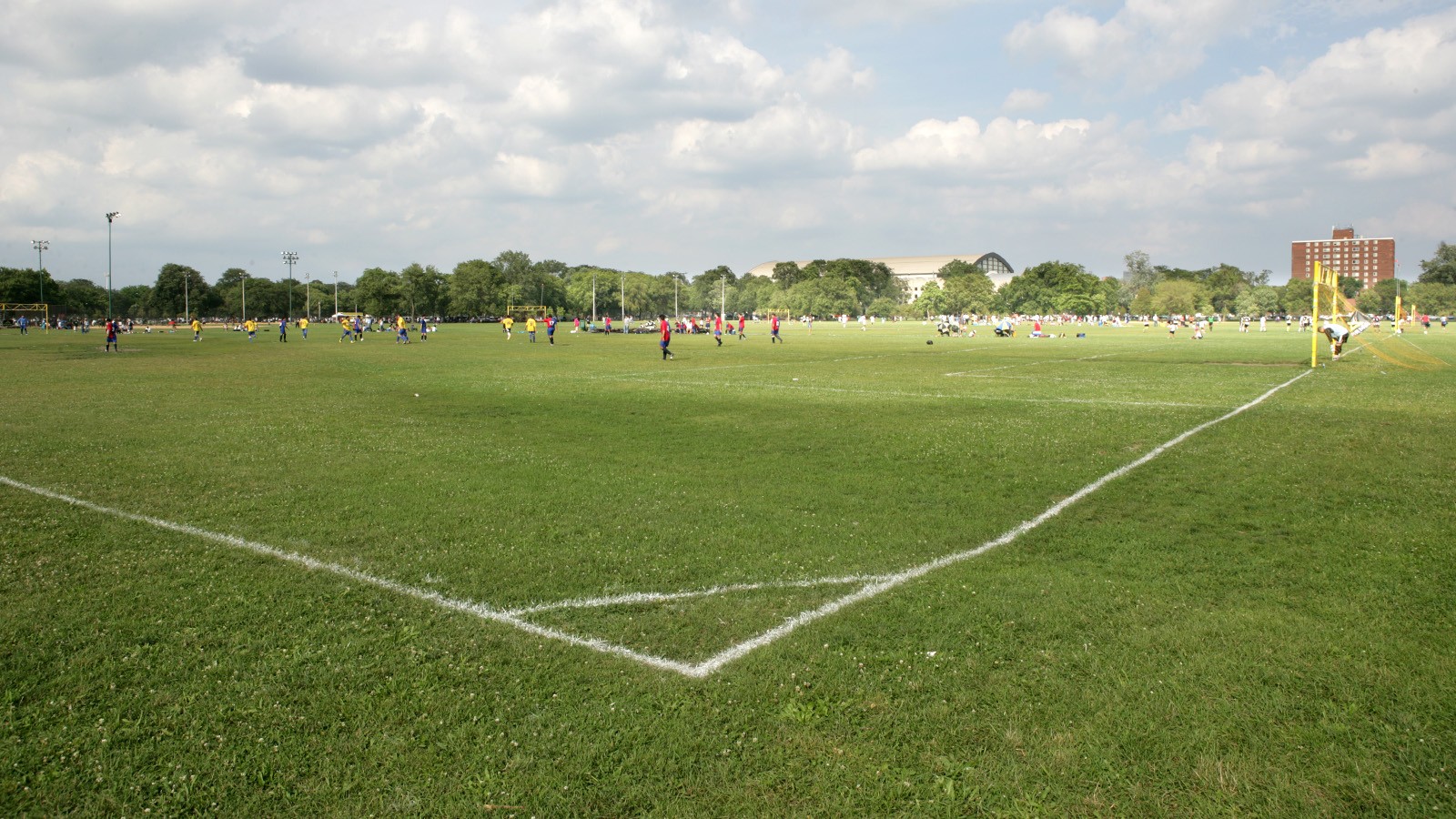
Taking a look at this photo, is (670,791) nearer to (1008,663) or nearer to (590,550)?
(1008,663)

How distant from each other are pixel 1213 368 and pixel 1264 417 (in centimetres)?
1510

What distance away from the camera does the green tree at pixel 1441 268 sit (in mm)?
153375

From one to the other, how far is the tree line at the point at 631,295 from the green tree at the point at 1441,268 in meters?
0.17

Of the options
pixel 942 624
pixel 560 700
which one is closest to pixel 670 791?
pixel 560 700

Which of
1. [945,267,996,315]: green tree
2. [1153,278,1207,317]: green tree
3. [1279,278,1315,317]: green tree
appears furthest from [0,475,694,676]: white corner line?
[1279,278,1315,317]: green tree

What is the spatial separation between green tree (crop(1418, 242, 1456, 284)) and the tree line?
0.17 metres

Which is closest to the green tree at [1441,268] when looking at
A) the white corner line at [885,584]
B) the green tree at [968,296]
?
the green tree at [968,296]

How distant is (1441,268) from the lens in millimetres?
154500

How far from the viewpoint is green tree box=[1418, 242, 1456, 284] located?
6038 inches

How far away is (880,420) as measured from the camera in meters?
15.7

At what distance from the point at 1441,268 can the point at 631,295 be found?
145m

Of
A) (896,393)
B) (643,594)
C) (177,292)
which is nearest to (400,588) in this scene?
(643,594)

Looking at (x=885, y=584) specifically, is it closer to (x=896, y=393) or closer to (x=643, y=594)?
(x=643, y=594)

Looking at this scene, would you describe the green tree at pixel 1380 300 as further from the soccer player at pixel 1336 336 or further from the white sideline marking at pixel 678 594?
the white sideline marking at pixel 678 594
